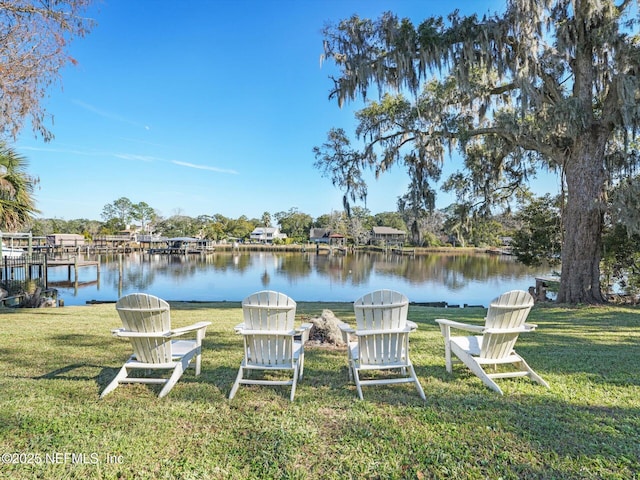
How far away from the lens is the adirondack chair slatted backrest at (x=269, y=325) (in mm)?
2922

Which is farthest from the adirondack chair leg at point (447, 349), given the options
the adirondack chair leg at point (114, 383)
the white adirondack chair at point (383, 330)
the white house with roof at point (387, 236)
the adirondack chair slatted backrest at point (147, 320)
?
the white house with roof at point (387, 236)

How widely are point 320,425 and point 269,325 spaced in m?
0.94

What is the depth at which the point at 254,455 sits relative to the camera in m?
1.96

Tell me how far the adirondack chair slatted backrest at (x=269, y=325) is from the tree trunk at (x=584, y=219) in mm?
8190

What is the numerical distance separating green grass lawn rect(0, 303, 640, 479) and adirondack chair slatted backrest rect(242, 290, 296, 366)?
276 mm

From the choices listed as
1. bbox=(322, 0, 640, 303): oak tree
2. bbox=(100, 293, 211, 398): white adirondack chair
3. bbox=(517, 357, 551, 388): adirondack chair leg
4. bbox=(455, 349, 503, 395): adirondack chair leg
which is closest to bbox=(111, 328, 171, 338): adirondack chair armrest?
bbox=(100, 293, 211, 398): white adirondack chair

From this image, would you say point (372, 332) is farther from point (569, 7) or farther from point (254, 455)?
point (569, 7)

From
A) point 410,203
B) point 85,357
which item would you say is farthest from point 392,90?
point 85,357

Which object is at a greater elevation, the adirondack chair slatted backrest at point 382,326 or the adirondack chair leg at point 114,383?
the adirondack chair slatted backrest at point 382,326

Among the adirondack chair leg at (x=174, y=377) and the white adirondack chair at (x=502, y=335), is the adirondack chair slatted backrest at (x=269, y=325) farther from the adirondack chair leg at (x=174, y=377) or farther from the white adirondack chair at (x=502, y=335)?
the white adirondack chair at (x=502, y=335)

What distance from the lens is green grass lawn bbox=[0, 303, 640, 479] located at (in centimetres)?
186

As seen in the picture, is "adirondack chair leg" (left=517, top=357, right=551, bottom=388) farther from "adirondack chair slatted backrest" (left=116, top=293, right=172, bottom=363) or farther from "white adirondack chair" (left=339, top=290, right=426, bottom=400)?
"adirondack chair slatted backrest" (left=116, top=293, right=172, bottom=363)

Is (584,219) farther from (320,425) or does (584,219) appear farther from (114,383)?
(114,383)

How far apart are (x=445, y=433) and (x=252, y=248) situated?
199 feet
